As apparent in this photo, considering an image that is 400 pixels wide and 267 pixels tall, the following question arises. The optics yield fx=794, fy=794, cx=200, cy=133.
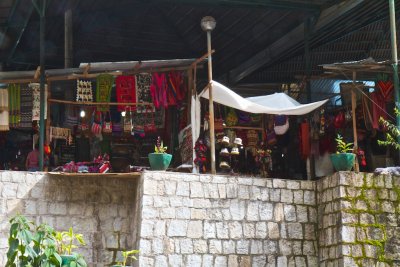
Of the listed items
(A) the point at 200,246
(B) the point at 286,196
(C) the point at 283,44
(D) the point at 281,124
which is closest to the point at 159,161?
(A) the point at 200,246

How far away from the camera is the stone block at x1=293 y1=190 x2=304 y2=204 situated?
39.4 feet

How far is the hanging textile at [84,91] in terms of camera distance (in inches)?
548

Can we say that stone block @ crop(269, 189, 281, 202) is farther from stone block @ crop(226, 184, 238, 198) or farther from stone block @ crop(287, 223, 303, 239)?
stone block @ crop(226, 184, 238, 198)

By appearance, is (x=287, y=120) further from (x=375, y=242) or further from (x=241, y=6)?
(x=375, y=242)

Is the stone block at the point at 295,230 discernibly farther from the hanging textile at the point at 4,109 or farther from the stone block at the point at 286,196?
the hanging textile at the point at 4,109

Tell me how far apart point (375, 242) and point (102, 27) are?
786cm

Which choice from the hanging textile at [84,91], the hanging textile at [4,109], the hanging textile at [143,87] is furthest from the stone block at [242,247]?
the hanging textile at [4,109]

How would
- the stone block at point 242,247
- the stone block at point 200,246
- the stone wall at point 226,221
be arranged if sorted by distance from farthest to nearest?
the stone block at point 242,247
the stone block at point 200,246
the stone wall at point 226,221

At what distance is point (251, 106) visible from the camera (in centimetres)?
1286

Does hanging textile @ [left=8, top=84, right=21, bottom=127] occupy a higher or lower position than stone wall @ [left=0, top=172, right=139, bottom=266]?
higher

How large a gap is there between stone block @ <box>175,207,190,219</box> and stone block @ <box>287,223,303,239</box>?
1.60 meters

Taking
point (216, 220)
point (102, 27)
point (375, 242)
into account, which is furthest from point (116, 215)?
point (102, 27)

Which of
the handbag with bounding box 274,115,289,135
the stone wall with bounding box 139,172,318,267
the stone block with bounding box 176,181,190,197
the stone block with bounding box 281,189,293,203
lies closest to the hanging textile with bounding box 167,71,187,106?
the handbag with bounding box 274,115,289,135

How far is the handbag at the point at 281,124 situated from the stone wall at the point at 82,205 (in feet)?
11.4
